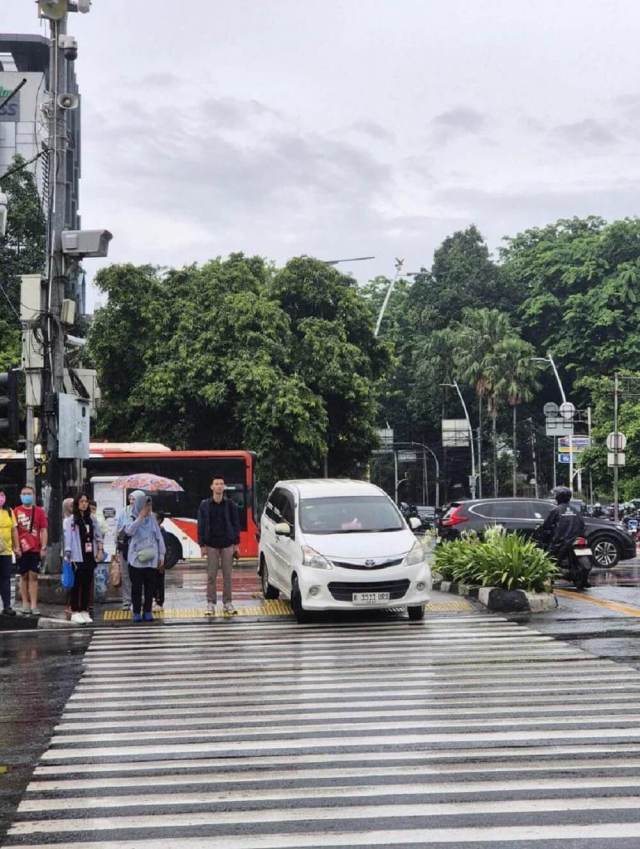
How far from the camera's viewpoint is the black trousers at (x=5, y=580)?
17.9 metres

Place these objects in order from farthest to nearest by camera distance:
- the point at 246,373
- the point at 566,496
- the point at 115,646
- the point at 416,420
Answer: the point at 416,420 → the point at 246,373 → the point at 566,496 → the point at 115,646

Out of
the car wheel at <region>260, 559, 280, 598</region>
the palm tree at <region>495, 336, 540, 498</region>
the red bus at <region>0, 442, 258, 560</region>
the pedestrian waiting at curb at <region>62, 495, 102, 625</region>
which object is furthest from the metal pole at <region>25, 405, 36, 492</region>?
the palm tree at <region>495, 336, 540, 498</region>

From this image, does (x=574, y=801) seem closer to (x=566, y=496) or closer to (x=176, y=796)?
(x=176, y=796)

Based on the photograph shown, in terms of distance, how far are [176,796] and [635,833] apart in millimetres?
2367

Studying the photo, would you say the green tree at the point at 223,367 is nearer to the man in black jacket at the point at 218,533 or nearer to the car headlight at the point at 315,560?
the man in black jacket at the point at 218,533

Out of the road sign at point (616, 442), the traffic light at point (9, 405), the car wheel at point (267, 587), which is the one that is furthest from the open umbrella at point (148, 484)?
the road sign at point (616, 442)

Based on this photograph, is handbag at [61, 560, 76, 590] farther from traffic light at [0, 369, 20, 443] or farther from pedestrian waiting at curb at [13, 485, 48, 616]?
traffic light at [0, 369, 20, 443]

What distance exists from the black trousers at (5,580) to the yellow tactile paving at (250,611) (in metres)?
1.29

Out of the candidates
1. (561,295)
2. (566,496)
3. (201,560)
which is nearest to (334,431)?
(201,560)

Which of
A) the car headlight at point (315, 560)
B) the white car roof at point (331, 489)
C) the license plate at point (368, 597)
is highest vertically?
the white car roof at point (331, 489)

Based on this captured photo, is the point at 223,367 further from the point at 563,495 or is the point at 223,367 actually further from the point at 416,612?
the point at 416,612

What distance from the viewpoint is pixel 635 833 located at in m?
6.26

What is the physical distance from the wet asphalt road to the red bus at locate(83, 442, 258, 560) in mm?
17969

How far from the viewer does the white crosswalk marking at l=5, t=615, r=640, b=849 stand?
255 inches
